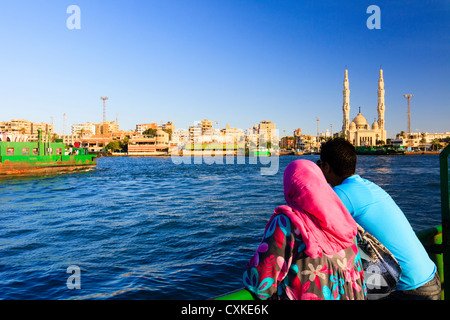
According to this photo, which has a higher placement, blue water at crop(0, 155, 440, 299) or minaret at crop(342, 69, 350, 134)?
minaret at crop(342, 69, 350, 134)

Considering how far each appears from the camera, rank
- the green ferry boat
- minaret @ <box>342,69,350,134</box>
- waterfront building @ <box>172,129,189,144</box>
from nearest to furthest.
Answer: the green ferry boat
minaret @ <box>342,69,350,134</box>
waterfront building @ <box>172,129,189,144</box>

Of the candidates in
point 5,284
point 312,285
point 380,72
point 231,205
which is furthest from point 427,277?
point 380,72

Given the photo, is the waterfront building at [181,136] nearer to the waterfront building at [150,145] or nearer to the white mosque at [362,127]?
the waterfront building at [150,145]

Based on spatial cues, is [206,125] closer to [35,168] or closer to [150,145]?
[150,145]

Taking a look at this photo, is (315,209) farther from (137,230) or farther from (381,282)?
(137,230)

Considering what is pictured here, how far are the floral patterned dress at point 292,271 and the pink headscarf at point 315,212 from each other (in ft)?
0.14

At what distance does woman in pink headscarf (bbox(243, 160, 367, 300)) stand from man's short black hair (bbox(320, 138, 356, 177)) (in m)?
0.77

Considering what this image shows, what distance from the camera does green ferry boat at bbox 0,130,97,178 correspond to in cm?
3326

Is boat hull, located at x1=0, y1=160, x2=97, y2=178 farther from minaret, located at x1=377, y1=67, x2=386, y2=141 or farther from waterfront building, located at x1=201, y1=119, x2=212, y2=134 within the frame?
waterfront building, located at x1=201, y1=119, x2=212, y2=134

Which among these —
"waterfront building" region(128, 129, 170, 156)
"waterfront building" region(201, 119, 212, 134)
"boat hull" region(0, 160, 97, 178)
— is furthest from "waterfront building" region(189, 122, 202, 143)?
"boat hull" region(0, 160, 97, 178)

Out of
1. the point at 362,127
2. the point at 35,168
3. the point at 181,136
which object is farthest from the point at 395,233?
the point at 362,127

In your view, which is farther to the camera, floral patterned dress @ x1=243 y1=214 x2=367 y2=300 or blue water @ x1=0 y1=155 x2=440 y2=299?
blue water @ x1=0 y1=155 x2=440 y2=299
